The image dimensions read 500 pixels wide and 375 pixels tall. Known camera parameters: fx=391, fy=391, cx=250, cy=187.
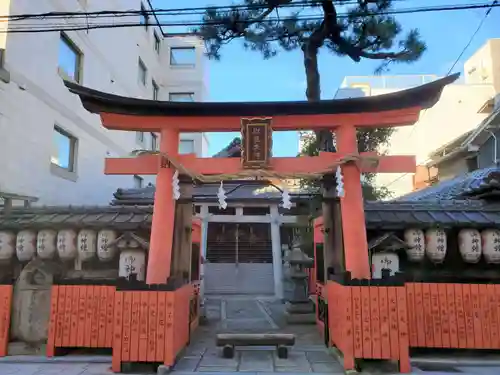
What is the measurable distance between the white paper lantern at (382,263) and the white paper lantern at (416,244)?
13.8 inches

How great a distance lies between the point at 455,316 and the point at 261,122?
5116 mm

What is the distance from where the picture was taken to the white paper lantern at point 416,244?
8.13 m

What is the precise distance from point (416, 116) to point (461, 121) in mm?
21519

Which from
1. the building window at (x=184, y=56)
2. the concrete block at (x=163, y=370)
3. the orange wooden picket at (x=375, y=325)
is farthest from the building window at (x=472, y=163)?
the building window at (x=184, y=56)

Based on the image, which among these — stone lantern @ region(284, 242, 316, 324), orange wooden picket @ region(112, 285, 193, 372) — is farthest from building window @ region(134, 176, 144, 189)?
orange wooden picket @ region(112, 285, 193, 372)

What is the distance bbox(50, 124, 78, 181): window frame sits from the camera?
44.0ft

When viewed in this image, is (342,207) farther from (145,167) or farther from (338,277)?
(145,167)

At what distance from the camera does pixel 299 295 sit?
37.2 ft

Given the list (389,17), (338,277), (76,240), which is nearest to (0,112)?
(76,240)

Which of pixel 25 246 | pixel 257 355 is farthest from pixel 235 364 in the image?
pixel 25 246

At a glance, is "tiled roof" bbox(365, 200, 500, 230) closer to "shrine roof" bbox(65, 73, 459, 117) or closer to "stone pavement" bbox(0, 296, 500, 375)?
"shrine roof" bbox(65, 73, 459, 117)

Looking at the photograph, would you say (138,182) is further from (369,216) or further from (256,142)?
(369,216)

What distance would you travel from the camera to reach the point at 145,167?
307 inches

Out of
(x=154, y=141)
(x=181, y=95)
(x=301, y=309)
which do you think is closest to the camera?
(x=301, y=309)
